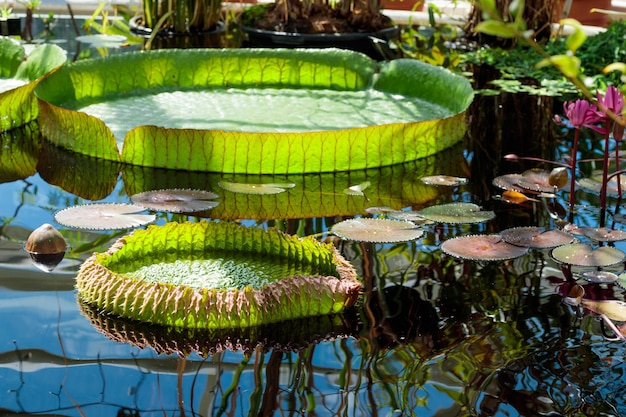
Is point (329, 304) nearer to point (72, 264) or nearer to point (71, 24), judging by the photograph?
point (72, 264)

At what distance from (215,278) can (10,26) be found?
336 cm

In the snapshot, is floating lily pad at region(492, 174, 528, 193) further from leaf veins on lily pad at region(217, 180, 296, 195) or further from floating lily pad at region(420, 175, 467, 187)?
leaf veins on lily pad at region(217, 180, 296, 195)

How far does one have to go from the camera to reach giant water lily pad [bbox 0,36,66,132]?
2930 mm

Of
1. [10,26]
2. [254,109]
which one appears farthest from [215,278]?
[10,26]

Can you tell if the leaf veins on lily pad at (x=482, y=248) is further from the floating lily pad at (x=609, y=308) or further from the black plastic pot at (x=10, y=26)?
the black plastic pot at (x=10, y=26)

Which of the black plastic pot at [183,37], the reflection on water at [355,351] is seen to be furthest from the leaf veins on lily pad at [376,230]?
the black plastic pot at [183,37]

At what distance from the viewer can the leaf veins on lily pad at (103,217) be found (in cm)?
202

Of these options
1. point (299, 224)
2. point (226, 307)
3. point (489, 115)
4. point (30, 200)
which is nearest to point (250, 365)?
point (226, 307)

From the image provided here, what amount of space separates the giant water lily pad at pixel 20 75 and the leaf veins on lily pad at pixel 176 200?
0.83 meters

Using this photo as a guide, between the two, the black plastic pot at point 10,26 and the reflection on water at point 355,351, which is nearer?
the reflection on water at point 355,351

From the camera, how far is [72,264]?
73.0 inches

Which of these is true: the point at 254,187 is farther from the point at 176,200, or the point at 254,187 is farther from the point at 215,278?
the point at 215,278

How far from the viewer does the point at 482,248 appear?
193 cm

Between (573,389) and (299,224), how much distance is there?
2.99 ft
